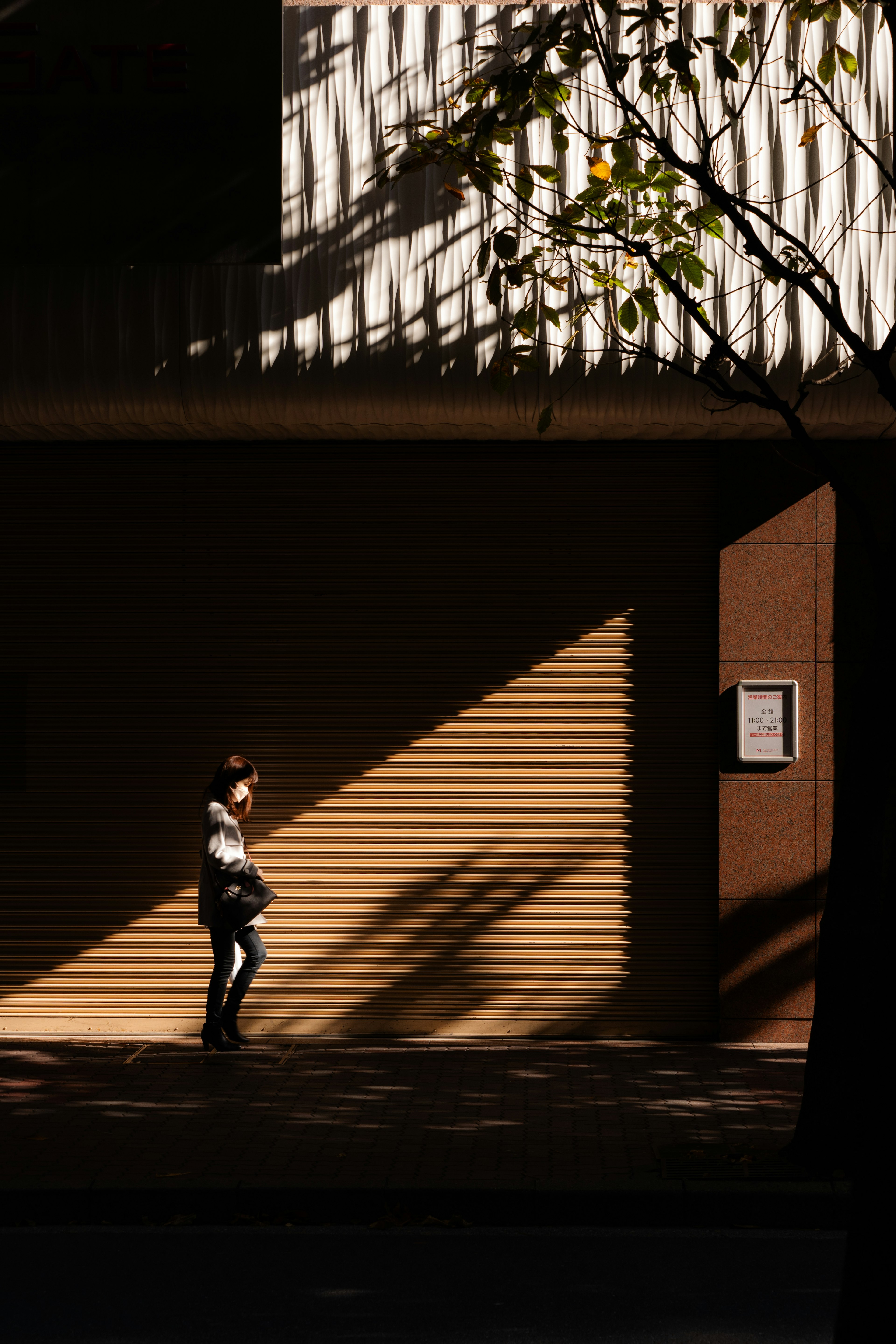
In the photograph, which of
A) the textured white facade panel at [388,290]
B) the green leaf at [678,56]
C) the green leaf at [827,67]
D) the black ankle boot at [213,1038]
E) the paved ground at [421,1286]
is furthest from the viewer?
the black ankle boot at [213,1038]

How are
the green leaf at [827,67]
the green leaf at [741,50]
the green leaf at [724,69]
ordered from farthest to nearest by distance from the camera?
the green leaf at [741,50] < the green leaf at [827,67] < the green leaf at [724,69]

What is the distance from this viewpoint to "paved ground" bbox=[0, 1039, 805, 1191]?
6.25 metres

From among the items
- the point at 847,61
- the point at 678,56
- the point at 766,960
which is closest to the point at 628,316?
the point at 678,56

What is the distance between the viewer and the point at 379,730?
9734 mm

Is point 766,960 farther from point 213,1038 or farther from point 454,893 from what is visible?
point 213,1038

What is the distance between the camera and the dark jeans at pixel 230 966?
884 cm

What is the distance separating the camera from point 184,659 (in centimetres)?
979

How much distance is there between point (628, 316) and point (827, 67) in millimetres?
1658

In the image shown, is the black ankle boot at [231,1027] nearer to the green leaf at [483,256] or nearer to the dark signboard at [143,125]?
the dark signboard at [143,125]

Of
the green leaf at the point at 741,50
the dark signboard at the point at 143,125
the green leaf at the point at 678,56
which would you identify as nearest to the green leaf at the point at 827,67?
the green leaf at the point at 741,50

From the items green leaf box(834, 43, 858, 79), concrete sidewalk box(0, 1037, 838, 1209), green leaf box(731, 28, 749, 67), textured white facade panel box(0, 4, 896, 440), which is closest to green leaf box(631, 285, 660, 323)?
green leaf box(731, 28, 749, 67)

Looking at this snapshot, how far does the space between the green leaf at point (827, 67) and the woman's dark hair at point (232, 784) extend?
5.22 metres

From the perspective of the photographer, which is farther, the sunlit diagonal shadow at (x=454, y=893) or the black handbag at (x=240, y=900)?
the sunlit diagonal shadow at (x=454, y=893)

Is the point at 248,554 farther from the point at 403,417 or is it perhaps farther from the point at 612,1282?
the point at 612,1282
